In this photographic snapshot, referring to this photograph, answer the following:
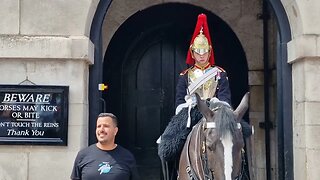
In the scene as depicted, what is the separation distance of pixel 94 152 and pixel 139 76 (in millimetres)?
4780

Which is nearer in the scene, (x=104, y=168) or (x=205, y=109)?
(x=104, y=168)

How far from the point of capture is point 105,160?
14.1 ft

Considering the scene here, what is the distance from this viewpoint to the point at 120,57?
29.8 ft

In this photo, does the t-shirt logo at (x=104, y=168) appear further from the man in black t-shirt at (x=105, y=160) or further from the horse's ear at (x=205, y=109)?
the horse's ear at (x=205, y=109)

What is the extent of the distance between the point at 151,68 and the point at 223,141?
16.6 ft

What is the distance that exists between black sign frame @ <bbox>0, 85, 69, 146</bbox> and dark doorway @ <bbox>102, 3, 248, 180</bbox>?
2.98 metres

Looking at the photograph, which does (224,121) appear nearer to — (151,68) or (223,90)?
(223,90)

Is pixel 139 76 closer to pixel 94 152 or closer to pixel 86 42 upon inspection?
pixel 86 42

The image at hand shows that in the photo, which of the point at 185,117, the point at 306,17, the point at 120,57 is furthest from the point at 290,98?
the point at 120,57

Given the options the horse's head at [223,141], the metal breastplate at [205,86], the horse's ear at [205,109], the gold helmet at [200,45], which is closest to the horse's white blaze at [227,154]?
the horse's head at [223,141]

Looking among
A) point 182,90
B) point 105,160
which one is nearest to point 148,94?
point 182,90

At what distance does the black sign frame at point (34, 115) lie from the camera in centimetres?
594

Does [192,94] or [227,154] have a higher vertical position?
[192,94]

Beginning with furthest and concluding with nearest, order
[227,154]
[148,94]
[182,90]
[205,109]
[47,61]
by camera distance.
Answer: [148,94], [182,90], [47,61], [205,109], [227,154]
